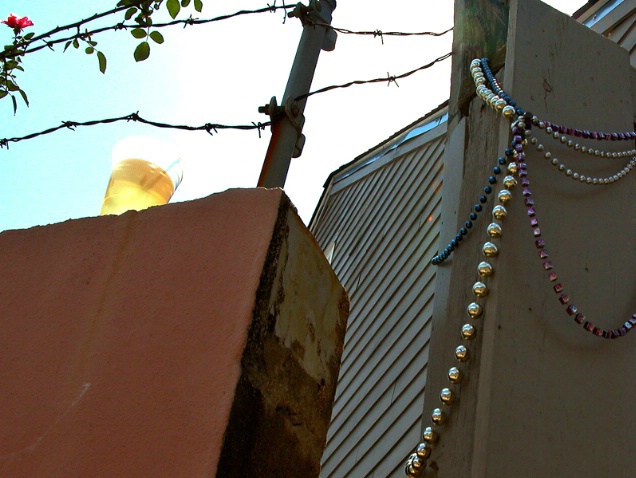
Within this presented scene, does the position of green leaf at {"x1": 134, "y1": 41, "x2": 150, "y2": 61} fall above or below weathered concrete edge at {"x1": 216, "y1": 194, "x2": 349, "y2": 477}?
above

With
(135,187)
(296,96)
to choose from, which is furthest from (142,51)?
(135,187)

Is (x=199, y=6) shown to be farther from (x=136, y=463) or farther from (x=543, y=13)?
(x=136, y=463)

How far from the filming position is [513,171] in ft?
4.97

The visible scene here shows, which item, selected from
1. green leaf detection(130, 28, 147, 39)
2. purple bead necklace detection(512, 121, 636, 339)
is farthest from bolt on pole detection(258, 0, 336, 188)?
purple bead necklace detection(512, 121, 636, 339)

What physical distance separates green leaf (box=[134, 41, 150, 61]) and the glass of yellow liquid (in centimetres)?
74

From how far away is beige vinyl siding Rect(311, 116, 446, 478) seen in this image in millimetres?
4605

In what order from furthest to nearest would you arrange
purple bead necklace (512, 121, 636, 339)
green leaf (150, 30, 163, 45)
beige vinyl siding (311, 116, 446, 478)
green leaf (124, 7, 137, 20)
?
beige vinyl siding (311, 116, 446, 478)
green leaf (124, 7, 137, 20)
green leaf (150, 30, 163, 45)
purple bead necklace (512, 121, 636, 339)

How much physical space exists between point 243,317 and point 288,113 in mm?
1086

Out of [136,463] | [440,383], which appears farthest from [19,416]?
[440,383]

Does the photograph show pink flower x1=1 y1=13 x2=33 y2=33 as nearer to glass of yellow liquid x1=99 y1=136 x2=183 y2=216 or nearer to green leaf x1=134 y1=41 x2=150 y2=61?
green leaf x1=134 y1=41 x2=150 y2=61

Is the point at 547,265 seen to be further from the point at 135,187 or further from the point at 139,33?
the point at 139,33

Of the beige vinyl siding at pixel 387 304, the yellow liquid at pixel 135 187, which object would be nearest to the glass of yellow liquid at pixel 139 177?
the yellow liquid at pixel 135 187

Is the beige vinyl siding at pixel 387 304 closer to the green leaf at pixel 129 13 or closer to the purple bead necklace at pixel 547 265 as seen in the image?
the green leaf at pixel 129 13

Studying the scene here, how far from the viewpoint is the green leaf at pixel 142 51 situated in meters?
2.71
